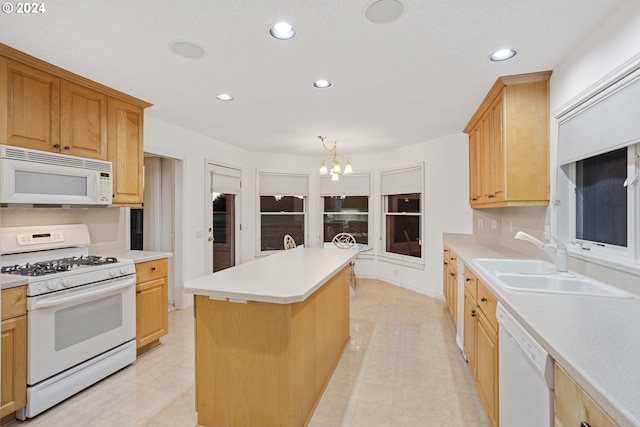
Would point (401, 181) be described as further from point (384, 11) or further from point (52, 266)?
point (52, 266)

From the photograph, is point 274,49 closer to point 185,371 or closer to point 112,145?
point 112,145

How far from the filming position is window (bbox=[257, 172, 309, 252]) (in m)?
5.88

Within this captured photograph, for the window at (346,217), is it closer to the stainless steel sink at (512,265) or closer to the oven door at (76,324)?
the stainless steel sink at (512,265)

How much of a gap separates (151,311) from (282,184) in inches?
135

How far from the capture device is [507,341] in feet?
5.04

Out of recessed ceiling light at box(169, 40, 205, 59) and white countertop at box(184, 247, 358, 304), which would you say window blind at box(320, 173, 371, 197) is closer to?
white countertop at box(184, 247, 358, 304)

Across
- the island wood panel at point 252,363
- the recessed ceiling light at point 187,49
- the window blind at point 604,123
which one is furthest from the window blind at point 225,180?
the window blind at point 604,123

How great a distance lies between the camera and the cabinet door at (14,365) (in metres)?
1.92

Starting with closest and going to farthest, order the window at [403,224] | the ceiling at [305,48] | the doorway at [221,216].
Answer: the ceiling at [305,48] < the doorway at [221,216] < the window at [403,224]

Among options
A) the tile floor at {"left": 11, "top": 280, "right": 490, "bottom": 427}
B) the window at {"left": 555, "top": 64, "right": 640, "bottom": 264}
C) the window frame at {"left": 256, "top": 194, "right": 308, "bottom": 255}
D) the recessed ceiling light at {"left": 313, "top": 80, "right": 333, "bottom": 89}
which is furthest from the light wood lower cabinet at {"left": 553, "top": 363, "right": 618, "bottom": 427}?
the window frame at {"left": 256, "top": 194, "right": 308, "bottom": 255}

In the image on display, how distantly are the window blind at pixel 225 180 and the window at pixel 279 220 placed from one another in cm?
73

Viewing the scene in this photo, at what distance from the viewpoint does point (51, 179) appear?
2.40 meters

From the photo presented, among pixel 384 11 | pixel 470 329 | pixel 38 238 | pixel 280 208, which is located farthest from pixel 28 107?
pixel 280 208

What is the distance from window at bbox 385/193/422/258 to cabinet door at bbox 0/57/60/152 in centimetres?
472
